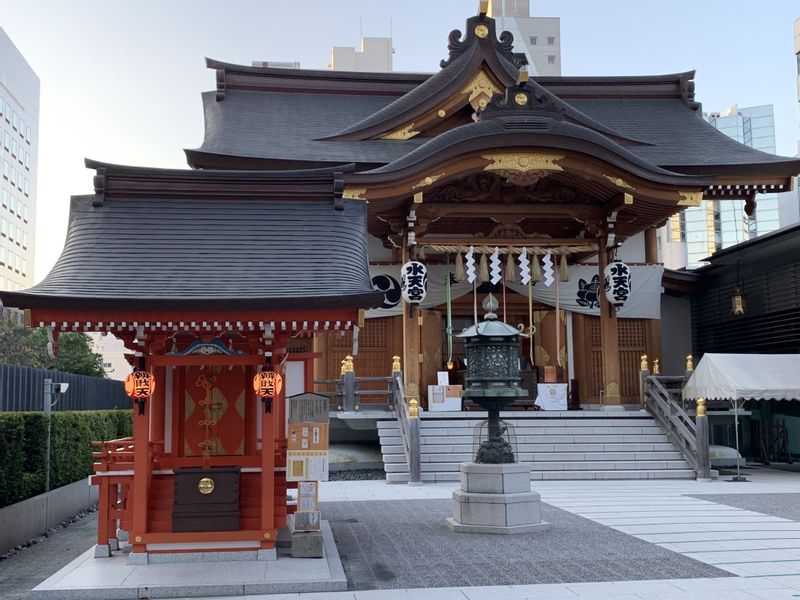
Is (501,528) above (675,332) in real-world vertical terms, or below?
below

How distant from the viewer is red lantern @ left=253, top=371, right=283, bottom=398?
8.59m

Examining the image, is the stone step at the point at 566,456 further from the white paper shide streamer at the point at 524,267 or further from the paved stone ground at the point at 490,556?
the white paper shide streamer at the point at 524,267

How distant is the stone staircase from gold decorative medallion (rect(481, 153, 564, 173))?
5.25 metres

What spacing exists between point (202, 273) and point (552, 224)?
40.1ft

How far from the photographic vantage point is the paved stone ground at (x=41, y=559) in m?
8.08

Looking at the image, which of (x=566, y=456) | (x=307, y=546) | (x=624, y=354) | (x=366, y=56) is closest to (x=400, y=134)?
(x=624, y=354)

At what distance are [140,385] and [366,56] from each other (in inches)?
2982

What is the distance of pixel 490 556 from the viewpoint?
8.50 meters

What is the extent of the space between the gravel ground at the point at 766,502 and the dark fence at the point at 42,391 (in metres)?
10.7

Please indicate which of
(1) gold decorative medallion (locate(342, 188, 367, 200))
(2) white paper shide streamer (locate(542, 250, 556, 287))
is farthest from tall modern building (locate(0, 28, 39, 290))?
(2) white paper shide streamer (locate(542, 250, 556, 287))

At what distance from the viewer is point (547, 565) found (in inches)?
316

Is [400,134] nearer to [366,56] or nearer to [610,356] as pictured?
[610,356]

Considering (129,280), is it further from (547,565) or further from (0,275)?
(0,275)

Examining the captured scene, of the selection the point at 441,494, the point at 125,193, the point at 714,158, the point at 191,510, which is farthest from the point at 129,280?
the point at 714,158
